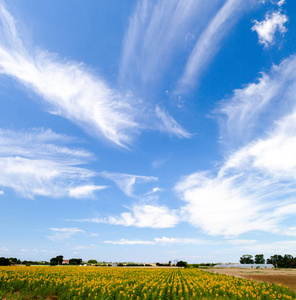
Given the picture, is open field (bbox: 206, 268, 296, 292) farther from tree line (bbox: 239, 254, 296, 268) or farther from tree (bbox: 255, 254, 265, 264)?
tree (bbox: 255, 254, 265, 264)

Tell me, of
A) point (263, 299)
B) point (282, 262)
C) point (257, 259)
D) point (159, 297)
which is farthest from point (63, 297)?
point (257, 259)

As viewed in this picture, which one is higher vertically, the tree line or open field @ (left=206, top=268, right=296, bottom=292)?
the tree line

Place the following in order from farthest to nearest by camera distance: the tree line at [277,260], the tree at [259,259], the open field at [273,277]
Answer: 1. the tree at [259,259]
2. the tree line at [277,260]
3. the open field at [273,277]

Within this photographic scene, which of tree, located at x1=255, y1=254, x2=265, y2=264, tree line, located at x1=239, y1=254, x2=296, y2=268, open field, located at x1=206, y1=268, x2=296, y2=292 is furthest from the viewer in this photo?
tree, located at x1=255, y1=254, x2=265, y2=264

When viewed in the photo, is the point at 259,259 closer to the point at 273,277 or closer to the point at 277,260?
the point at 277,260

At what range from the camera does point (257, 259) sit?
192750 mm

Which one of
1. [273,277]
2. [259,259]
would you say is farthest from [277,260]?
[273,277]

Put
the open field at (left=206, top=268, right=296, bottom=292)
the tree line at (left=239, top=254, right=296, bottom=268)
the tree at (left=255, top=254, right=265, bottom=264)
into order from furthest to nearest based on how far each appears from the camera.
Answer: the tree at (left=255, top=254, right=265, bottom=264)
the tree line at (left=239, top=254, right=296, bottom=268)
the open field at (left=206, top=268, right=296, bottom=292)

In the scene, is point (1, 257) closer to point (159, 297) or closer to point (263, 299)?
point (159, 297)

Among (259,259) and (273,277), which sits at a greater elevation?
(259,259)

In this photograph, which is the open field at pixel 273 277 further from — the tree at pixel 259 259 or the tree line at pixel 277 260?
the tree at pixel 259 259

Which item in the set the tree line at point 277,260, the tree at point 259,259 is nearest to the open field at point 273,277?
the tree line at point 277,260

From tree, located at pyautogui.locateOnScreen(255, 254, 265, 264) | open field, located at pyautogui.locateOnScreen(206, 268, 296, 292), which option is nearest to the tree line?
tree, located at pyautogui.locateOnScreen(255, 254, 265, 264)

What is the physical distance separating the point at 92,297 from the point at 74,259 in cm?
11302
